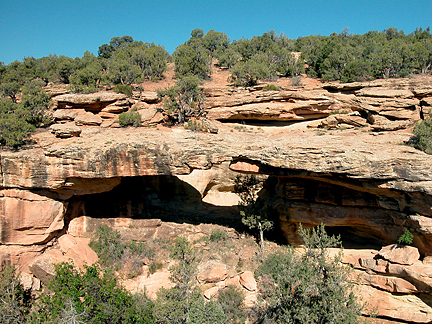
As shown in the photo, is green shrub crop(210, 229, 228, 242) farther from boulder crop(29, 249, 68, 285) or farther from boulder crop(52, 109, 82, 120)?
boulder crop(52, 109, 82, 120)

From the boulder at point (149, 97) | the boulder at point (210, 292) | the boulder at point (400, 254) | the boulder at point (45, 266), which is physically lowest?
the boulder at point (210, 292)

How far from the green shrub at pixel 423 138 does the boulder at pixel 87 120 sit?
24169 mm

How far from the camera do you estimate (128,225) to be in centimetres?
2166

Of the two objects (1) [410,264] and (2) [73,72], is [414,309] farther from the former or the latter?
(2) [73,72]

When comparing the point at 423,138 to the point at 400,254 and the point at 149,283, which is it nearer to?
the point at 400,254

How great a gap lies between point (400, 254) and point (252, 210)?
9.37 metres

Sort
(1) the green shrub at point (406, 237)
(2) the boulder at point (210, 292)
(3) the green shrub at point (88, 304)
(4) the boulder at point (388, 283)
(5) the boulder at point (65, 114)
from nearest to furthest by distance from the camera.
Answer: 1. (3) the green shrub at point (88, 304)
2. (4) the boulder at point (388, 283)
3. (1) the green shrub at point (406, 237)
4. (2) the boulder at point (210, 292)
5. (5) the boulder at point (65, 114)

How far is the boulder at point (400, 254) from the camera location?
14891 mm

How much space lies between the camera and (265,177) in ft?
83.6

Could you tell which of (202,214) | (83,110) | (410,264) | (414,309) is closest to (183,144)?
(202,214)

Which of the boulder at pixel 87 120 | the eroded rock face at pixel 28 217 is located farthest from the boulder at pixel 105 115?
the eroded rock face at pixel 28 217

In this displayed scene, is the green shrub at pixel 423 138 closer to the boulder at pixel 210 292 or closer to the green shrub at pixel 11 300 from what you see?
the boulder at pixel 210 292

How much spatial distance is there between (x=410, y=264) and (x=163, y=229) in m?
16.4

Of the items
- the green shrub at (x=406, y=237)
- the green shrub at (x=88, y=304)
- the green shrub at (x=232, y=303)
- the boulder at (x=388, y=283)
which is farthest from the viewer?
the green shrub at (x=406, y=237)
